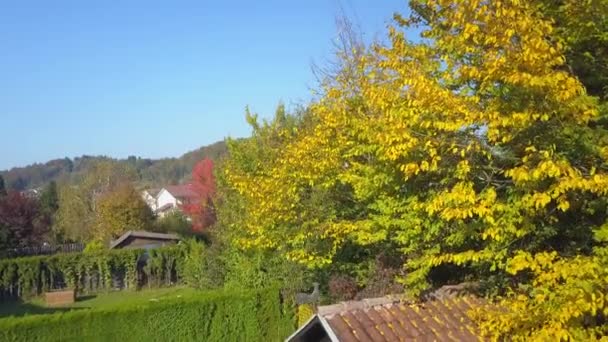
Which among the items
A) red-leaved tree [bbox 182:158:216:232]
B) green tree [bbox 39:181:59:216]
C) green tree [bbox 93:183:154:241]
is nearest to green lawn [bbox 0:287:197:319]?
red-leaved tree [bbox 182:158:216:232]

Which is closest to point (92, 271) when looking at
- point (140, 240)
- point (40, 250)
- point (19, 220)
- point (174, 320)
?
point (140, 240)

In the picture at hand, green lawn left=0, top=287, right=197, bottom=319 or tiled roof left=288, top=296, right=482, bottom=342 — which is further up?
tiled roof left=288, top=296, right=482, bottom=342

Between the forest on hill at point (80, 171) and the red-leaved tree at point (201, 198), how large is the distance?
64.7 meters

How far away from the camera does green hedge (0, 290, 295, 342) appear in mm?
16531

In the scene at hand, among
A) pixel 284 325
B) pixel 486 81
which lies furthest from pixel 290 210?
pixel 486 81

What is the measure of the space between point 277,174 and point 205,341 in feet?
21.7

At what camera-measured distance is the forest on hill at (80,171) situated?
136m

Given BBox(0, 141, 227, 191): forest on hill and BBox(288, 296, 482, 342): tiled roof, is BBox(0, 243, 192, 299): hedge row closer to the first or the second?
BBox(288, 296, 482, 342): tiled roof

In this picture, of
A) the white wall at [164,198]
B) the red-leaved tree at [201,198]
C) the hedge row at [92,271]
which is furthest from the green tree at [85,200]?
the white wall at [164,198]

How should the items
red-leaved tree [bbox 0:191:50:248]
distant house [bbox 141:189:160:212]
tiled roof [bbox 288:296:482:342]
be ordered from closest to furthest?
tiled roof [bbox 288:296:482:342] → red-leaved tree [bbox 0:191:50:248] → distant house [bbox 141:189:160:212]

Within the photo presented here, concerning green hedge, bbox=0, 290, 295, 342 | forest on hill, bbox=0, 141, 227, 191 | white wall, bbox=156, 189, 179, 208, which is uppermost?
forest on hill, bbox=0, 141, 227, 191

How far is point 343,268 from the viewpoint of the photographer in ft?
48.8

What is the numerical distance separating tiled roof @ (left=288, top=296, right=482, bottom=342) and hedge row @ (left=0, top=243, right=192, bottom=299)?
92.5ft

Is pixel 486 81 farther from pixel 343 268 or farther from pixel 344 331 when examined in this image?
pixel 343 268
